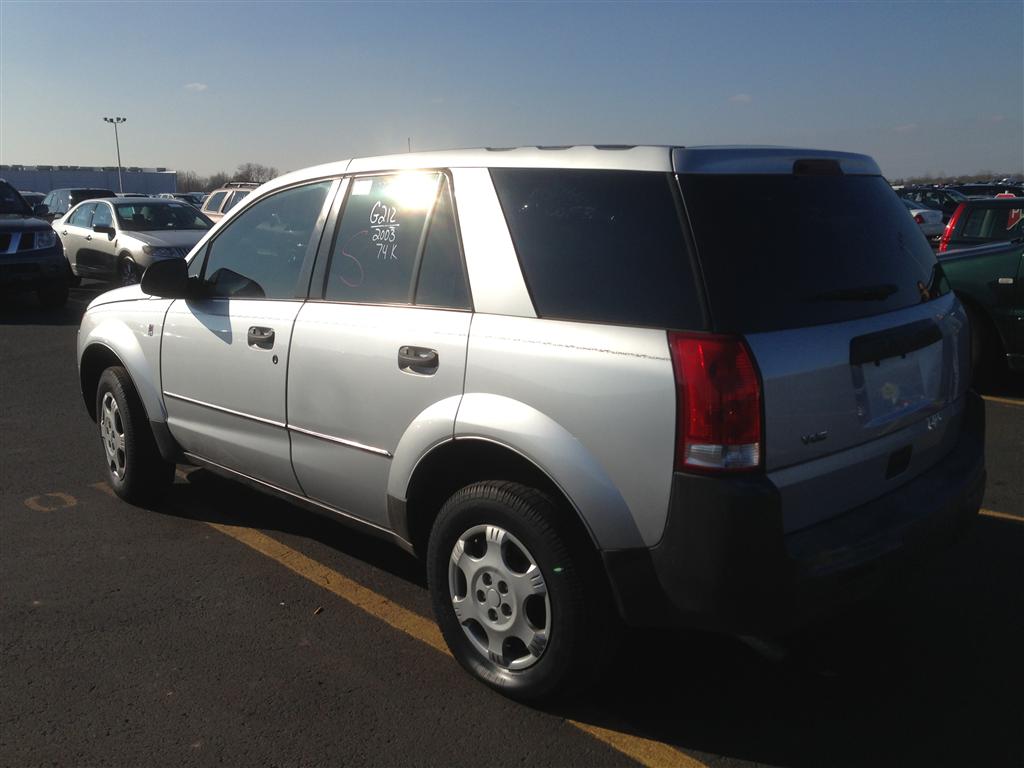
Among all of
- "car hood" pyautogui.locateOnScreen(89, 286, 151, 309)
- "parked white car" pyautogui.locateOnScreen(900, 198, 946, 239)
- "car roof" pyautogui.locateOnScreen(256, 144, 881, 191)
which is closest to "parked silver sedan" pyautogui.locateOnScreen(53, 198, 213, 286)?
"car hood" pyautogui.locateOnScreen(89, 286, 151, 309)

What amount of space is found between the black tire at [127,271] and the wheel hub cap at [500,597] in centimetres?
1331

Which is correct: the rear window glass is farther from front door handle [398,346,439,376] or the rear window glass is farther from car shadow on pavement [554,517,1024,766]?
front door handle [398,346,439,376]

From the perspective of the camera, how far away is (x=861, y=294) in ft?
9.69

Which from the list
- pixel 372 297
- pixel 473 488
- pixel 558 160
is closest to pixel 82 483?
pixel 372 297

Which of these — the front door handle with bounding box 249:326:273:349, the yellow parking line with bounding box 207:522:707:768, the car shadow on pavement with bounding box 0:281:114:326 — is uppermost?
the front door handle with bounding box 249:326:273:349

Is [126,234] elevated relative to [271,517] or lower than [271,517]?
elevated

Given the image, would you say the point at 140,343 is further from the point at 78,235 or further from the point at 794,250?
the point at 78,235

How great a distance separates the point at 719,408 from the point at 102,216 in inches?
628

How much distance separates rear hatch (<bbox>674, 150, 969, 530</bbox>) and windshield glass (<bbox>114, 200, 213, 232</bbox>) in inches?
569

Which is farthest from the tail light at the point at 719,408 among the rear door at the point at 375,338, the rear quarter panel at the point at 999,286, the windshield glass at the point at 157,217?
the windshield glass at the point at 157,217

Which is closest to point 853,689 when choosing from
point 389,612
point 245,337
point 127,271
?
point 389,612

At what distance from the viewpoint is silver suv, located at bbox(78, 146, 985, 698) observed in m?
2.56

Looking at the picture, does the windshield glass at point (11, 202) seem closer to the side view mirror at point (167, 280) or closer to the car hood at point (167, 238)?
the car hood at point (167, 238)

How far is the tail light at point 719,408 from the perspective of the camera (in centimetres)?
249
